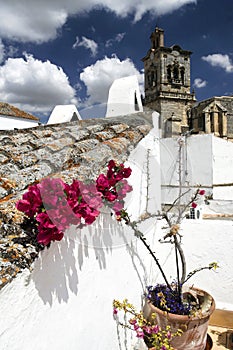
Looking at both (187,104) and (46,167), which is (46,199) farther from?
(187,104)

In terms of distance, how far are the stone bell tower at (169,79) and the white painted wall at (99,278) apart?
31.2m

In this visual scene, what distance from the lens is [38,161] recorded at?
1.93 m

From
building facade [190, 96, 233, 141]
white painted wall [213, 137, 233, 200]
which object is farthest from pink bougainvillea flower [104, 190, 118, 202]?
building facade [190, 96, 233, 141]

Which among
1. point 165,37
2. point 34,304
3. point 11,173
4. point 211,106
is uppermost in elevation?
point 165,37

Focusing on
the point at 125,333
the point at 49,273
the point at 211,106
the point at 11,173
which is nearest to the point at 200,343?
the point at 125,333

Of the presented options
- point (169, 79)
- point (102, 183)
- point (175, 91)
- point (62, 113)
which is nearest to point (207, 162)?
point (62, 113)

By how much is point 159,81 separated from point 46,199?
121ft

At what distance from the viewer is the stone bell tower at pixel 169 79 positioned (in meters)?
33.8

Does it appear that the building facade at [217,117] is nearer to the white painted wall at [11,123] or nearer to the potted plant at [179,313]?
the white painted wall at [11,123]

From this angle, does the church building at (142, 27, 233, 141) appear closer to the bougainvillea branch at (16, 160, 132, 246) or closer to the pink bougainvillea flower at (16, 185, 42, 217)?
the bougainvillea branch at (16, 160, 132, 246)

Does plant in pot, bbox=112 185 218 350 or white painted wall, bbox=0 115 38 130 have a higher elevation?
white painted wall, bbox=0 115 38 130

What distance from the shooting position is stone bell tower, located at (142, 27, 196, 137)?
33844 millimetres

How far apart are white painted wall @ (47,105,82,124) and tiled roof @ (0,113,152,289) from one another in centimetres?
211

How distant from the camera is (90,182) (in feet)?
5.42
